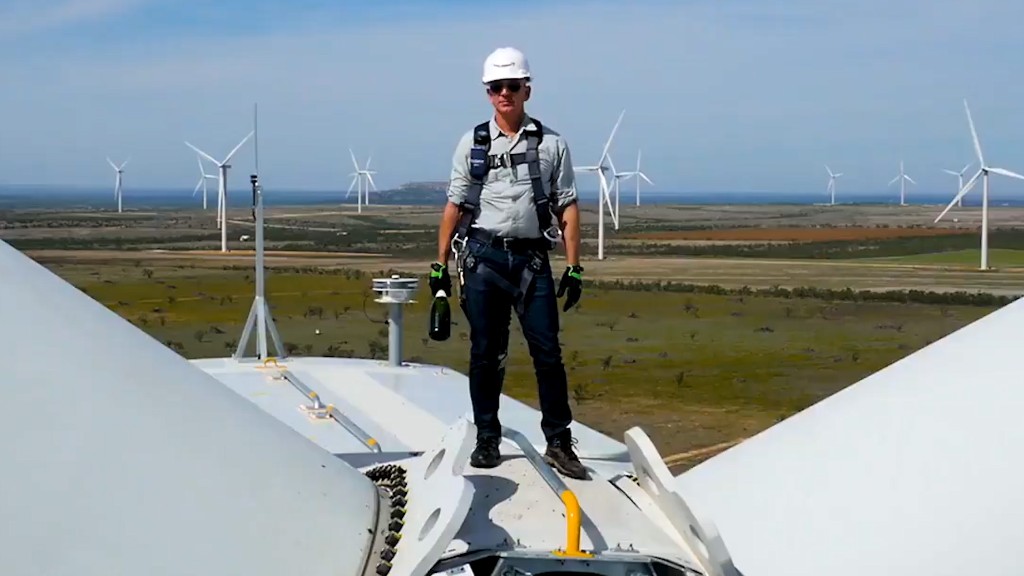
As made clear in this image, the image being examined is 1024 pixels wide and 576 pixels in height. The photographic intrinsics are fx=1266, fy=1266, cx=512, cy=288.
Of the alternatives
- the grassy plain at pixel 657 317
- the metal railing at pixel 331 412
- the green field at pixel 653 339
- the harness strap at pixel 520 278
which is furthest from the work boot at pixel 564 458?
the green field at pixel 653 339

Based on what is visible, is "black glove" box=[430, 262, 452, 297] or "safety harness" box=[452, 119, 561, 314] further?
"black glove" box=[430, 262, 452, 297]

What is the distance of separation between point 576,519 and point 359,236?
284 ft

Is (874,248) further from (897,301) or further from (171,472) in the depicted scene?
(171,472)

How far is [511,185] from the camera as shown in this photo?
15.3ft

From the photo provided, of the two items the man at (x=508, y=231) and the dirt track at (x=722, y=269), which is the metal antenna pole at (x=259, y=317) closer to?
the man at (x=508, y=231)

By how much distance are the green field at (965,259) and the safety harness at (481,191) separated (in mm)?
51015

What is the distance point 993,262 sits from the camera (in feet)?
186

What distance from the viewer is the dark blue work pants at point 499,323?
4.62 metres

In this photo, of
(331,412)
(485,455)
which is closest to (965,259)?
(331,412)

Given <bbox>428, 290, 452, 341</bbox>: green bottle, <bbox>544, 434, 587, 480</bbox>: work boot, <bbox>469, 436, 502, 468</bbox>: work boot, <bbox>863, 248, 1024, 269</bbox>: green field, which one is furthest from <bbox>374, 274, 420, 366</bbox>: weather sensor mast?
<bbox>863, 248, 1024, 269</bbox>: green field

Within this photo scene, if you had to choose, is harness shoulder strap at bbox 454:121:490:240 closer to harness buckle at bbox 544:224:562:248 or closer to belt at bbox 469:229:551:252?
belt at bbox 469:229:551:252

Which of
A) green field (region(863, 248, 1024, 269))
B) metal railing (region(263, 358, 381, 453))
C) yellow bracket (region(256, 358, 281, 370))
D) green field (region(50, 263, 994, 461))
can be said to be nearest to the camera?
metal railing (region(263, 358, 381, 453))

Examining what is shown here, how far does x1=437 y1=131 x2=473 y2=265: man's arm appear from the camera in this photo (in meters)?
4.70

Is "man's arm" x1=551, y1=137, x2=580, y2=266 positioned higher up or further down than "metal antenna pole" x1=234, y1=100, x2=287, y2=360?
higher up
